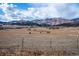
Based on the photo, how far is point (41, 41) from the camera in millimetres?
1402

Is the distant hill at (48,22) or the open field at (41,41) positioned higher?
the distant hill at (48,22)

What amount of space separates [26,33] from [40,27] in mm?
145

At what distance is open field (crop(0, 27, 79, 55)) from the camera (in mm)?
1399

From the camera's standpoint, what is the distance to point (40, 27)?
55.8 inches

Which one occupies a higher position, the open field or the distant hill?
the distant hill

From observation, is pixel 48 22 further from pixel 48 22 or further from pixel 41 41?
pixel 41 41

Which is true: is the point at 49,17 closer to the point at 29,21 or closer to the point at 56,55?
the point at 29,21

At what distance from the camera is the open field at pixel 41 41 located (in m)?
1.40

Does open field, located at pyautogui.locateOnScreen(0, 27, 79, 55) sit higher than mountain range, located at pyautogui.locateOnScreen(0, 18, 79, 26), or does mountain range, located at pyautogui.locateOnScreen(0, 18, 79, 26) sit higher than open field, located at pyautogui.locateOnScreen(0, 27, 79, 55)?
mountain range, located at pyautogui.locateOnScreen(0, 18, 79, 26)

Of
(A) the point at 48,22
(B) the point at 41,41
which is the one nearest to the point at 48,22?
(A) the point at 48,22

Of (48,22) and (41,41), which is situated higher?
(48,22)

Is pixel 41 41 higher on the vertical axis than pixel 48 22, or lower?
lower

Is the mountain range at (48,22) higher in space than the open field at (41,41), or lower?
higher

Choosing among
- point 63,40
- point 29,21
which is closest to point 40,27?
point 29,21
